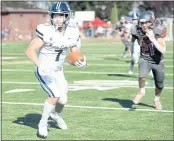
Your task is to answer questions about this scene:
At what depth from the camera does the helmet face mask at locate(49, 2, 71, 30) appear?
→ 6.76 meters

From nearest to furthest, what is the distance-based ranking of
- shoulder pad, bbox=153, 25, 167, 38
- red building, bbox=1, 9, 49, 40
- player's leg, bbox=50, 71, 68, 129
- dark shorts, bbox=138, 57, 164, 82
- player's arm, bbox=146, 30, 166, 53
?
player's leg, bbox=50, 71, 68, 129
player's arm, bbox=146, 30, 166, 53
shoulder pad, bbox=153, 25, 167, 38
dark shorts, bbox=138, 57, 164, 82
red building, bbox=1, 9, 49, 40

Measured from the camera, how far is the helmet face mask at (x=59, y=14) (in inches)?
266

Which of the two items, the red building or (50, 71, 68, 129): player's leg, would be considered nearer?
(50, 71, 68, 129): player's leg

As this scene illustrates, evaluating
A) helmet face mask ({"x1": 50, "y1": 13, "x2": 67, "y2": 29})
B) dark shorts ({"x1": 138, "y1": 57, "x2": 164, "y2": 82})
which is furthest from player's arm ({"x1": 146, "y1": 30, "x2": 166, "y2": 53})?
helmet face mask ({"x1": 50, "y1": 13, "x2": 67, "y2": 29})

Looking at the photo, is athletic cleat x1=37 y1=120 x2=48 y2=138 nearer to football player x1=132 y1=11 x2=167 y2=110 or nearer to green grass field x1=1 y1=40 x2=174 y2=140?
green grass field x1=1 y1=40 x2=174 y2=140

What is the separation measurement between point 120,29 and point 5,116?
1084cm

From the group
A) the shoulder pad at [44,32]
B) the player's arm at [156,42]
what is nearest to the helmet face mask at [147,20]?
the player's arm at [156,42]

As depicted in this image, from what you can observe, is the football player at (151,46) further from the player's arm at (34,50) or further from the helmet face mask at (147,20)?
the player's arm at (34,50)

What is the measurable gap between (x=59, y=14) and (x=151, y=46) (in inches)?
97.1

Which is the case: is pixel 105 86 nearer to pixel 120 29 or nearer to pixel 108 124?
pixel 108 124

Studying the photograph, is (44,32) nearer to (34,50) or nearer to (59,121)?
(34,50)

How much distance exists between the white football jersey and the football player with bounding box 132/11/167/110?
5.31ft

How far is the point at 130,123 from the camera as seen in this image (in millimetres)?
7742

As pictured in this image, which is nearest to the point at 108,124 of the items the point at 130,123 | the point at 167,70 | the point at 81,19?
the point at 130,123
